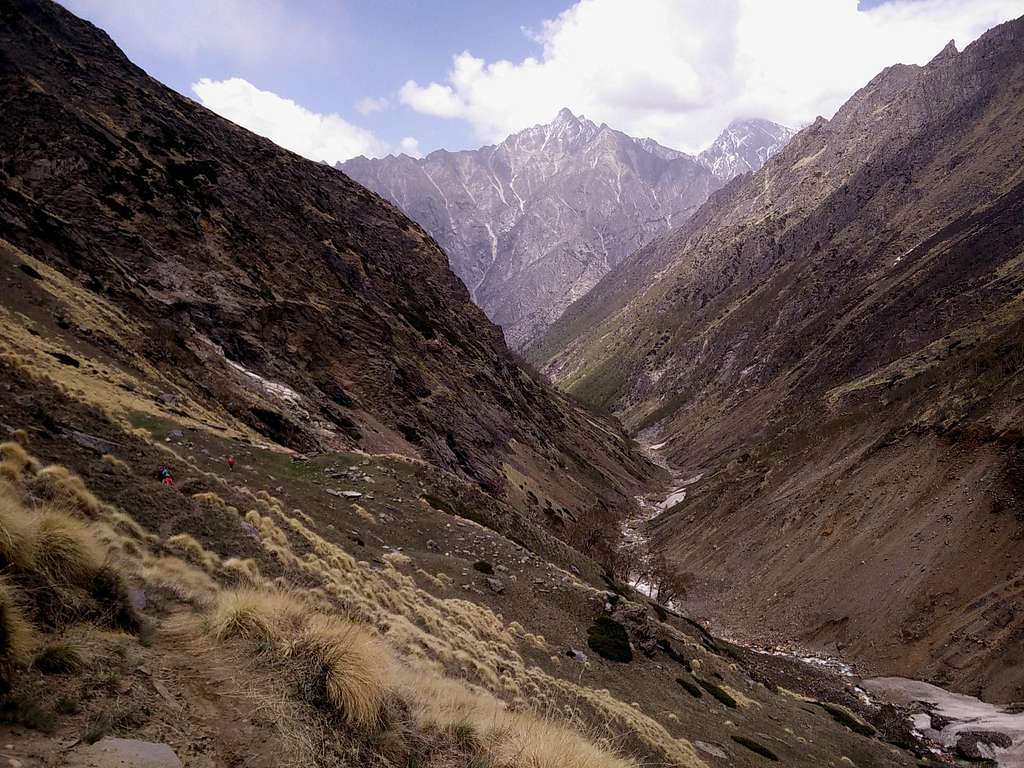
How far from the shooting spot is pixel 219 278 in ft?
140

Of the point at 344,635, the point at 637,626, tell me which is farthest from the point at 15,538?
the point at 637,626

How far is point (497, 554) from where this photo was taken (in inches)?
941

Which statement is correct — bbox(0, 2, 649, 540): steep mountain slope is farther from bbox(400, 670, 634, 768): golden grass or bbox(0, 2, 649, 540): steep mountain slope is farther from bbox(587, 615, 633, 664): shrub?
bbox(400, 670, 634, 768): golden grass

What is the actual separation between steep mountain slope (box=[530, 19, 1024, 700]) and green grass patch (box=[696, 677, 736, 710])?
16854 mm

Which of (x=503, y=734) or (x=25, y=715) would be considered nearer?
(x=25, y=715)

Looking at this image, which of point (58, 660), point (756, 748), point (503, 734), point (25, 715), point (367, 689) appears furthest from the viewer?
point (756, 748)

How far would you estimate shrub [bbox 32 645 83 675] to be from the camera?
15.0 feet

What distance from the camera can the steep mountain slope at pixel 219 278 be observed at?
31.5 m

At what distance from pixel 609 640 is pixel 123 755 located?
1844 centimetres

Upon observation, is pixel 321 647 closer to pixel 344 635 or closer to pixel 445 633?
pixel 344 635

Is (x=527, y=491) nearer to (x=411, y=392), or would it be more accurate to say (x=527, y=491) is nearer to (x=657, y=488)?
(x=411, y=392)

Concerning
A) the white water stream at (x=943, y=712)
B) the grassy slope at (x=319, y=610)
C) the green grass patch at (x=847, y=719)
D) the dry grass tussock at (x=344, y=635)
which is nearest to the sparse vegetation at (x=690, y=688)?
the grassy slope at (x=319, y=610)

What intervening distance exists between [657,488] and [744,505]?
3719 centimetres

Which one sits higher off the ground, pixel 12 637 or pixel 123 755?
pixel 12 637
